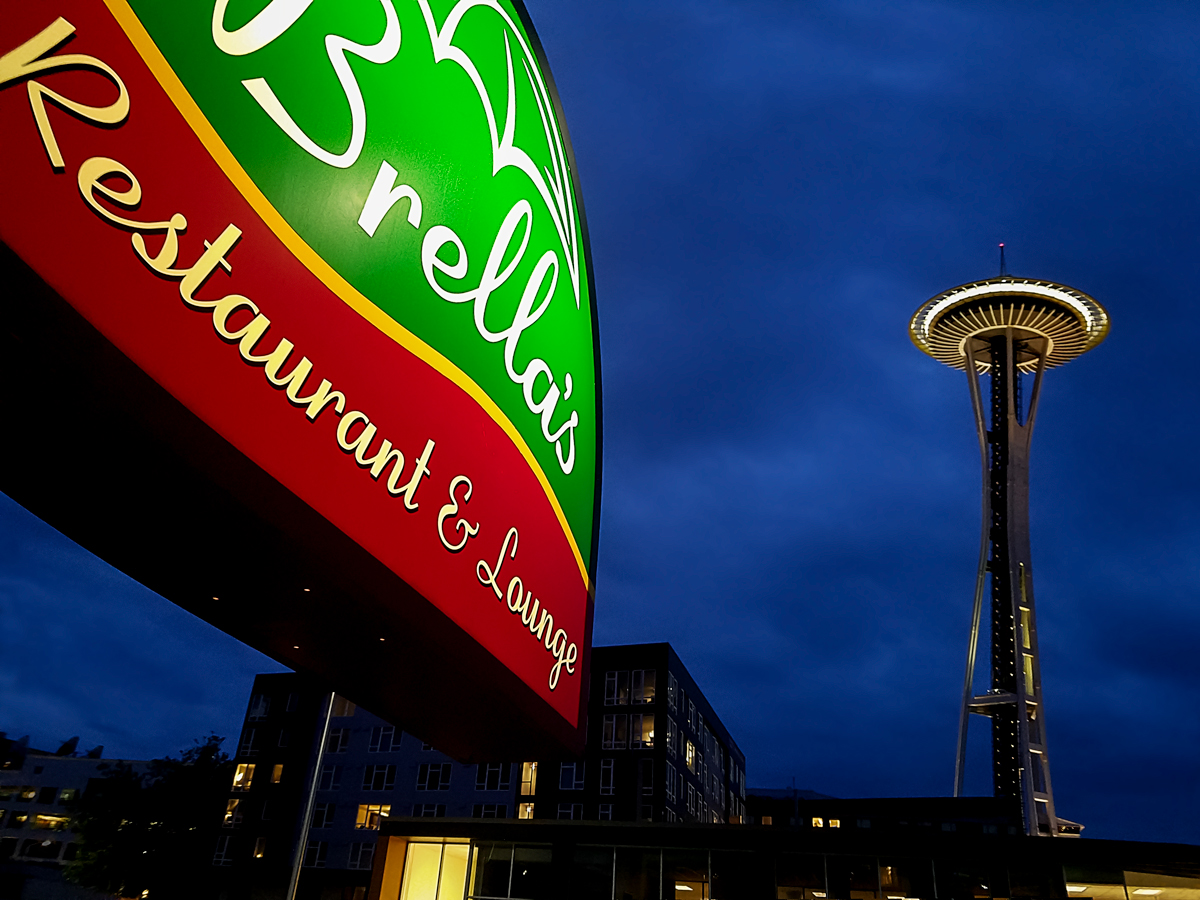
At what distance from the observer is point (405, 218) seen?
3.95 m

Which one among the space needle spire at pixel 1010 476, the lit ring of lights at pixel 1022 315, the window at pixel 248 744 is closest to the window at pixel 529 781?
the window at pixel 248 744

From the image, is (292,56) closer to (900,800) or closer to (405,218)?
(405,218)


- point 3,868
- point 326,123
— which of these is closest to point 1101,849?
point 326,123

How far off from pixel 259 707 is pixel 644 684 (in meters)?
30.5

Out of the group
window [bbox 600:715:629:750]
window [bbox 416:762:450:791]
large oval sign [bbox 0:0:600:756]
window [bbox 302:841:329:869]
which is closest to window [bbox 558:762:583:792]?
window [bbox 600:715:629:750]

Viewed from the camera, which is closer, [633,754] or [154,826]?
[633,754]

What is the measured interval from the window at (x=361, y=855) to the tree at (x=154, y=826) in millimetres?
11543

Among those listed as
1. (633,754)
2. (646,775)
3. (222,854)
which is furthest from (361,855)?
(646,775)

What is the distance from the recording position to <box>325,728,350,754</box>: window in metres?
61.1

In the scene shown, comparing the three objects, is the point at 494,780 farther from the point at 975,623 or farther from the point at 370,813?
the point at 975,623

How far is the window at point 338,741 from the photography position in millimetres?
61062

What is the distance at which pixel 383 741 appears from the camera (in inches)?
2360

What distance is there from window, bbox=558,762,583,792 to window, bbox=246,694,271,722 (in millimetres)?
24575

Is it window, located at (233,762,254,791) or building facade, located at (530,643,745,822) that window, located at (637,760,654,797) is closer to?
building facade, located at (530,643,745,822)
